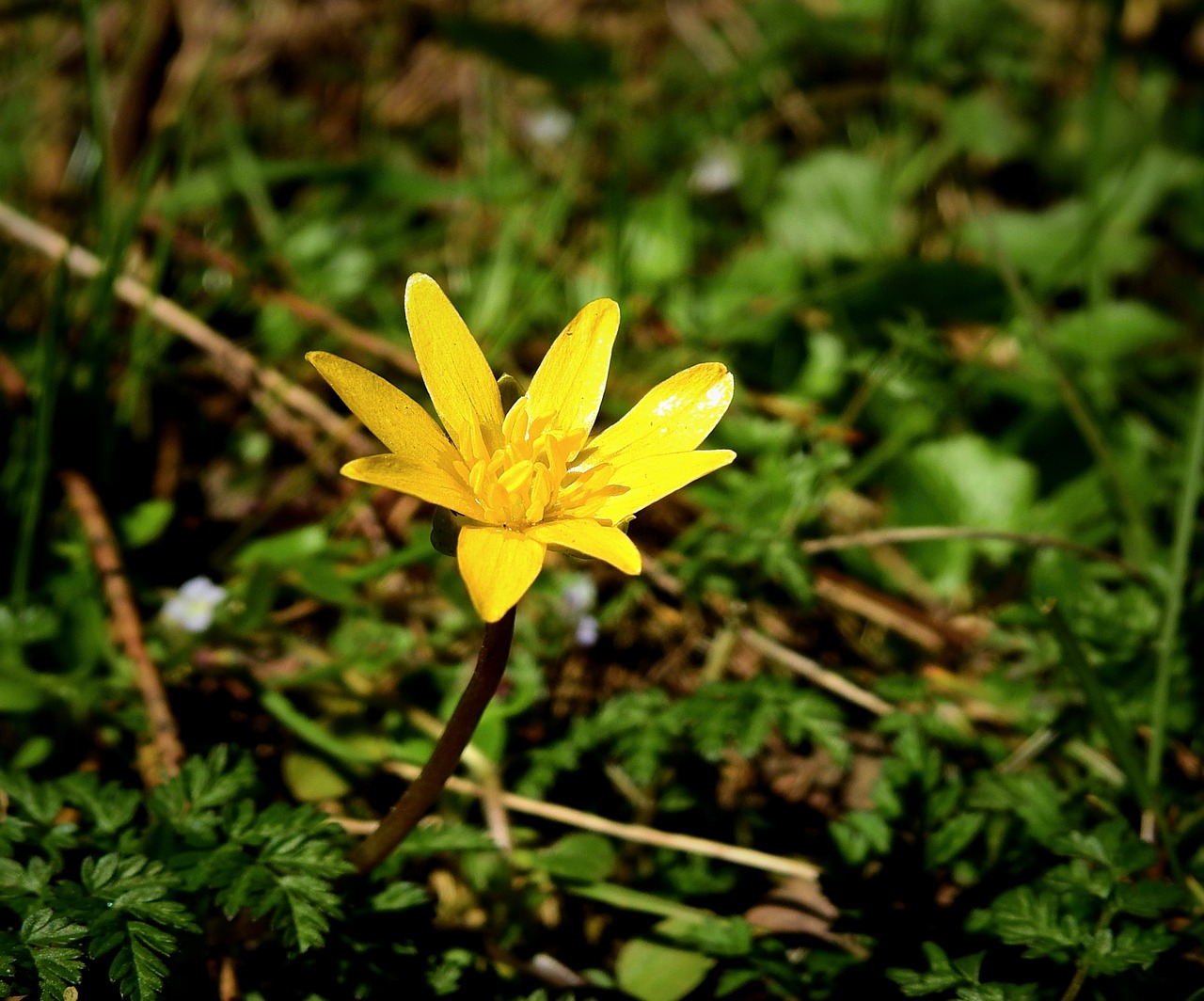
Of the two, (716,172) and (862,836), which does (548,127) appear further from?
(862,836)

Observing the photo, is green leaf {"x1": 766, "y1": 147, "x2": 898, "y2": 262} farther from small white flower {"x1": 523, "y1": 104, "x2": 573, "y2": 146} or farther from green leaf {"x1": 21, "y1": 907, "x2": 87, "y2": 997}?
green leaf {"x1": 21, "y1": 907, "x2": 87, "y2": 997}

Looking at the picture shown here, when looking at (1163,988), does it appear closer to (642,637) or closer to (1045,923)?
(1045,923)

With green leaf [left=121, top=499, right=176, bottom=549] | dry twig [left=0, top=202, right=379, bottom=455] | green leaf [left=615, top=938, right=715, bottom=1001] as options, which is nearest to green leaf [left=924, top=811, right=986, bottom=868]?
green leaf [left=615, top=938, right=715, bottom=1001]

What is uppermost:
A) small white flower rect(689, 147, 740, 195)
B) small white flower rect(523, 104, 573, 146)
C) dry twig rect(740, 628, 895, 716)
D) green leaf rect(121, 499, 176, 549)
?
small white flower rect(523, 104, 573, 146)

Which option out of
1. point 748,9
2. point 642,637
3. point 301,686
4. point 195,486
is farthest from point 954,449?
point 748,9

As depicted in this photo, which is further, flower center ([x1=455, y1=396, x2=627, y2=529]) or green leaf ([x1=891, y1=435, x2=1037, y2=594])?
green leaf ([x1=891, y1=435, x2=1037, y2=594])

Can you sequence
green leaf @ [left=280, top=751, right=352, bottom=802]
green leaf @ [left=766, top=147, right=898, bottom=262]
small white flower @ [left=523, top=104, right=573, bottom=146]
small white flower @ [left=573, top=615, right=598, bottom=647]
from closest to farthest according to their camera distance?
green leaf @ [left=280, top=751, right=352, bottom=802] → small white flower @ [left=573, top=615, right=598, bottom=647] → green leaf @ [left=766, top=147, right=898, bottom=262] → small white flower @ [left=523, top=104, right=573, bottom=146]

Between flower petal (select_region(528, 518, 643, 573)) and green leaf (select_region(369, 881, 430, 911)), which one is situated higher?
flower petal (select_region(528, 518, 643, 573))

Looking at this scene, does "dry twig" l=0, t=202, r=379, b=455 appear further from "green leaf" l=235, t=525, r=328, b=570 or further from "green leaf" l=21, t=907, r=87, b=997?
"green leaf" l=21, t=907, r=87, b=997

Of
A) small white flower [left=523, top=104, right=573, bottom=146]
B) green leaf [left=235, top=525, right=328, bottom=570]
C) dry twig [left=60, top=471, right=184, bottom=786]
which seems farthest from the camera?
small white flower [left=523, top=104, right=573, bottom=146]
